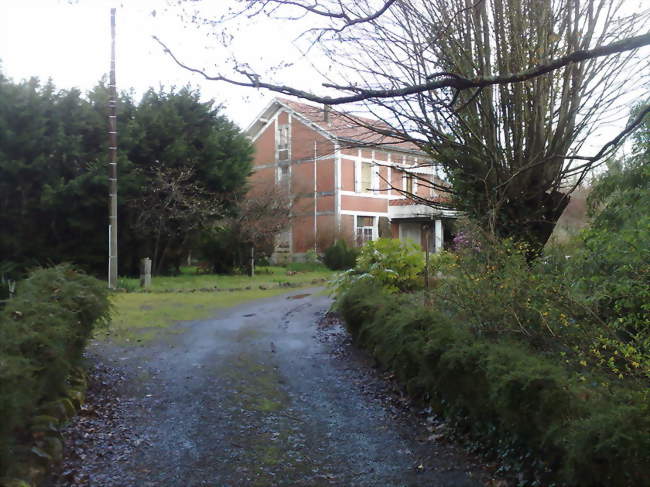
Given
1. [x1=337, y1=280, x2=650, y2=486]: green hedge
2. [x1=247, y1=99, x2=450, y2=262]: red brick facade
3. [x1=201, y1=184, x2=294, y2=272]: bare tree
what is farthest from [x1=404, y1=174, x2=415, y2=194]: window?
[x1=247, y1=99, x2=450, y2=262]: red brick facade

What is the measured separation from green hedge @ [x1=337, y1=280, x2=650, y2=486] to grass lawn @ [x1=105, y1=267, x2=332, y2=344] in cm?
450

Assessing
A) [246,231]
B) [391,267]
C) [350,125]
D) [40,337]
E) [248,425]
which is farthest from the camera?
[246,231]

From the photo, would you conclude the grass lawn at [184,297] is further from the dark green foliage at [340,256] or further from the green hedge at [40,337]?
the dark green foliage at [340,256]

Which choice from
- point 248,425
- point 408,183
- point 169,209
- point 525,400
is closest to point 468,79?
point 525,400

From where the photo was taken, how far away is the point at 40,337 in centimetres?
458

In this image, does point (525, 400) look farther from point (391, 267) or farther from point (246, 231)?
point (246, 231)

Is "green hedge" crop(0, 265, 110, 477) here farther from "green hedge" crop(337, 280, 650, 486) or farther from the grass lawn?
"green hedge" crop(337, 280, 650, 486)

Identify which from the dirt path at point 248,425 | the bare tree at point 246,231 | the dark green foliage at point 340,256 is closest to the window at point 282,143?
the dark green foliage at point 340,256

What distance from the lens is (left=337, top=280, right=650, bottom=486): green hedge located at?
113 inches

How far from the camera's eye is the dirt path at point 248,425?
14.8 ft

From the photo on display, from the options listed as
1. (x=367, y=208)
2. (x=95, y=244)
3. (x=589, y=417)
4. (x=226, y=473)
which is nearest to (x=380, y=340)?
(x=226, y=473)

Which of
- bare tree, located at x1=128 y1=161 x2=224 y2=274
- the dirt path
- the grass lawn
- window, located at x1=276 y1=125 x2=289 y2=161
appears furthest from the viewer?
window, located at x1=276 y1=125 x2=289 y2=161

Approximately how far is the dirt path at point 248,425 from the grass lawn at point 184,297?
1432 mm

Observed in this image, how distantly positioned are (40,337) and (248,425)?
2.13 metres
